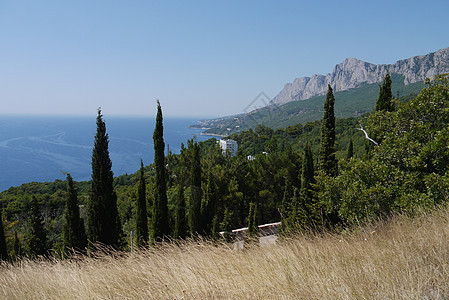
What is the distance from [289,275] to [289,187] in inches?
845

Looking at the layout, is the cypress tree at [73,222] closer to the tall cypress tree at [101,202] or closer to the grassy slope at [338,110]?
the tall cypress tree at [101,202]

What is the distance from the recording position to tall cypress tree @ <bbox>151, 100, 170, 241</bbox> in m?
14.8

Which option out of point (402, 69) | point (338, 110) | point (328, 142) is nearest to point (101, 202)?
point (328, 142)

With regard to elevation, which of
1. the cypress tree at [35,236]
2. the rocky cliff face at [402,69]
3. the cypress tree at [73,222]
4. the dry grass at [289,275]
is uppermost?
the rocky cliff face at [402,69]

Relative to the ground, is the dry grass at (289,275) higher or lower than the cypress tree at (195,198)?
higher

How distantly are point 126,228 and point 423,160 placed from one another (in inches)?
874

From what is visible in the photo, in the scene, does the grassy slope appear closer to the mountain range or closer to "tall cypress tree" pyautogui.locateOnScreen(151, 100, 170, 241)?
the mountain range

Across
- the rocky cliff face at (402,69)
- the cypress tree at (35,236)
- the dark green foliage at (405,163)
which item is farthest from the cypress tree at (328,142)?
the rocky cliff face at (402,69)

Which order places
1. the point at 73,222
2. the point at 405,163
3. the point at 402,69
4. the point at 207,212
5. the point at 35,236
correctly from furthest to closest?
the point at 402,69 → the point at 207,212 → the point at 35,236 → the point at 73,222 → the point at 405,163

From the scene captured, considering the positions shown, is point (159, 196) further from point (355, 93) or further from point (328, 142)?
point (355, 93)

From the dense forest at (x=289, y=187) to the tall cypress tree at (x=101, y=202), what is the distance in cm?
5

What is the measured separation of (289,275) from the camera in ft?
9.02

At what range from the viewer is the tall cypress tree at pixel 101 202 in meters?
12.5

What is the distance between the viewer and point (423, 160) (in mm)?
6160
